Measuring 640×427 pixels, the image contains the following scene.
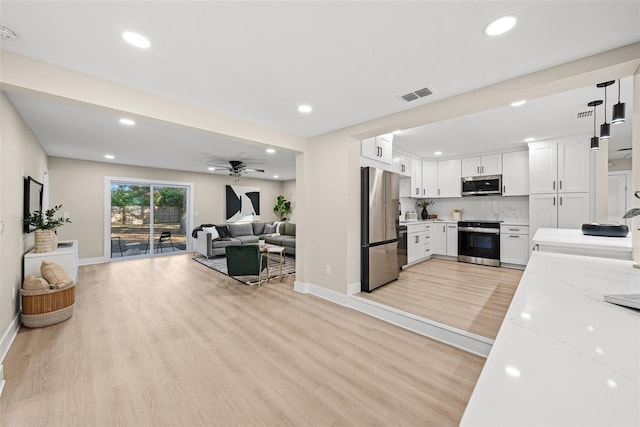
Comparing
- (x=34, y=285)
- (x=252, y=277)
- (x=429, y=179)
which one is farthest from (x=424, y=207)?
(x=34, y=285)

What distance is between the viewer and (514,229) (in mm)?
5145

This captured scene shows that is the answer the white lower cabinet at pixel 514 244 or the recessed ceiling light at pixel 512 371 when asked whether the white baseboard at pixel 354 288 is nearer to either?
the recessed ceiling light at pixel 512 371

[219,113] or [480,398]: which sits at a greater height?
[219,113]

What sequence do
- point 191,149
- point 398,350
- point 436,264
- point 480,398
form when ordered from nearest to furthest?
point 480,398 → point 398,350 → point 191,149 → point 436,264

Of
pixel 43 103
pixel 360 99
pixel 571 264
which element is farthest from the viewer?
pixel 43 103

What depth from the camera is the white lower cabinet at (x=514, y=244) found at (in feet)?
16.5

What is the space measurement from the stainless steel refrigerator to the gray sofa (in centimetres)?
274

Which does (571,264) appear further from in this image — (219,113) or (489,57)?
(219,113)

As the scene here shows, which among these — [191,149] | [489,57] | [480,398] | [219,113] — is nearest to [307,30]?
[489,57]

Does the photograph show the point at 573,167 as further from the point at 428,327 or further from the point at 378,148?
the point at 428,327

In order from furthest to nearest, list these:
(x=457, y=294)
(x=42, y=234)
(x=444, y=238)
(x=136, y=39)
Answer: (x=444, y=238) → (x=457, y=294) → (x=42, y=234) → (x=136, y=39)

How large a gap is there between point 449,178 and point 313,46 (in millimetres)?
5341

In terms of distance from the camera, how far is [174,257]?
272 inches

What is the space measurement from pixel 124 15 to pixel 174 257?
21.2 ft
